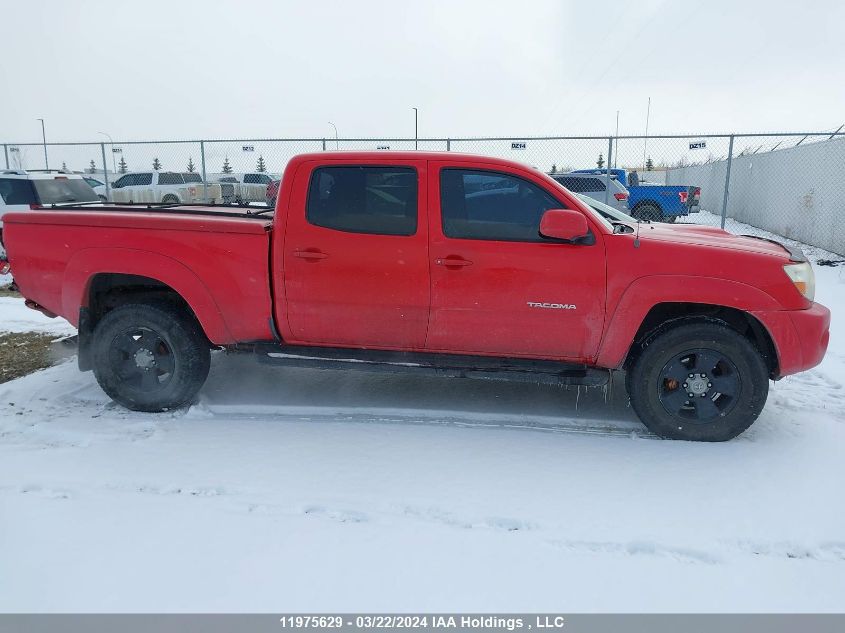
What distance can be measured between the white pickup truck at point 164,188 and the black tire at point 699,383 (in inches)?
578

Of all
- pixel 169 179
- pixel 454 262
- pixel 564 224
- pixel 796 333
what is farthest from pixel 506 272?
pixel 169 179

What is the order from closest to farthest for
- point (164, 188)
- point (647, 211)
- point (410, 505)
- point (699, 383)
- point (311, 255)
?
point (410, 505) → point (699, 383) → point (311, 255) → point (164, 188) → point (647, 211)

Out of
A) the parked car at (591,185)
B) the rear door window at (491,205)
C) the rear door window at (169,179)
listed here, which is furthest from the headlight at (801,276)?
the rear door window at (169,179)

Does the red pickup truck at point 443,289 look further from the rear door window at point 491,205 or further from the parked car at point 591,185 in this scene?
the parked car at point 591,185

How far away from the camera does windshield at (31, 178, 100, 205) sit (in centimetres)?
1071

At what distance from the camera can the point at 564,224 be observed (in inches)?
156

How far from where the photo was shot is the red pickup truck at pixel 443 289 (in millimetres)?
4090

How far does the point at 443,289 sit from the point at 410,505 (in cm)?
149

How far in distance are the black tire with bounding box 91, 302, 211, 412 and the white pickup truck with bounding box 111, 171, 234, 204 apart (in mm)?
12809

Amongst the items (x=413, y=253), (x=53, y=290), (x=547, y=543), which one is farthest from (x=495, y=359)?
(x=53, y=290)

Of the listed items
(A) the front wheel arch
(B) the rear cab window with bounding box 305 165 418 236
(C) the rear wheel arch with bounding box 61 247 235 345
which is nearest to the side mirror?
(A) the front wheel arch

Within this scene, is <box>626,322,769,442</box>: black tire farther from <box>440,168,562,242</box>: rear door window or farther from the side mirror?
<box>440,168,562,242</box>: rear door window
